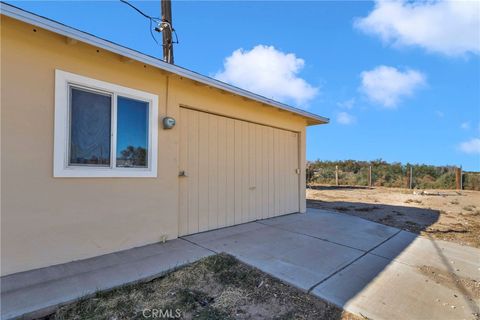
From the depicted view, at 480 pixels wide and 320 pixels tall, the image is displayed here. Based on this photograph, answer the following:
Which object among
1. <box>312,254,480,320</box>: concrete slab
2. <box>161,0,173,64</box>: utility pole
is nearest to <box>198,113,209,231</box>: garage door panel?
<box>312,254,480,320</box>: concrete slab

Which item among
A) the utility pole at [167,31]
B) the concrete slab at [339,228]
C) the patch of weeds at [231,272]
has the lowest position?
the concrete slab at [339,228]

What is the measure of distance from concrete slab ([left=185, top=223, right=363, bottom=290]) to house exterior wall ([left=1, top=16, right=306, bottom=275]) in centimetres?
93

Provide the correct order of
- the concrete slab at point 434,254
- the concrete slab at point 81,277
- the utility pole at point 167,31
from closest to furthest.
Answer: the concrete slab at point 81,277, the concrete slab at point 434,254, the utility pole at point 167,31

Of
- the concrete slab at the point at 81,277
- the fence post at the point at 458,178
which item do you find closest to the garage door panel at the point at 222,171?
the concrete slab at the point at 81,277

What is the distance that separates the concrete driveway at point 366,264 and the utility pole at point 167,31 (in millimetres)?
4683

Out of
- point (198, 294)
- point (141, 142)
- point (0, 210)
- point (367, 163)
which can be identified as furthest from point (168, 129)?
point (367, 163)

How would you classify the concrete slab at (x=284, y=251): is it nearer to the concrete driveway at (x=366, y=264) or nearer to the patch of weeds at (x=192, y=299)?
the concrete driveway at (x=366, y=264)

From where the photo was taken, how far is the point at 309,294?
2615mm

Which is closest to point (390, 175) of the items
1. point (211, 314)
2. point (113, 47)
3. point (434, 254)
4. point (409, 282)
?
point (434, 254)

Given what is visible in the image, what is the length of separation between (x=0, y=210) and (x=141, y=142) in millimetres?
1711

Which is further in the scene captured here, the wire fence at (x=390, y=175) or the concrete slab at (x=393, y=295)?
the wire fence at (x=390, y=175)

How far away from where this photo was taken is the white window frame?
2.92 m

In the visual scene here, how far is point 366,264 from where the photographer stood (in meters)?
3.49

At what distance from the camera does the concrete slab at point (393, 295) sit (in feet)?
7.97
